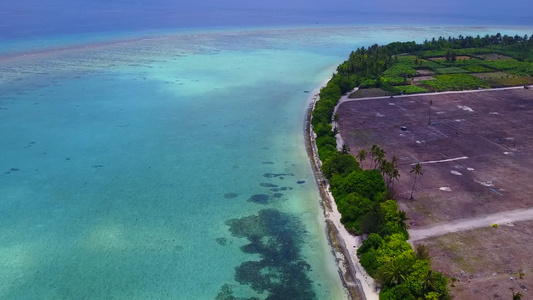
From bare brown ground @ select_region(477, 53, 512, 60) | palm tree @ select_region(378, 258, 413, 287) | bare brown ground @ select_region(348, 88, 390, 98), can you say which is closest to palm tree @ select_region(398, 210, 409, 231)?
palm tree @ select_region(378, 258, 413, 287)

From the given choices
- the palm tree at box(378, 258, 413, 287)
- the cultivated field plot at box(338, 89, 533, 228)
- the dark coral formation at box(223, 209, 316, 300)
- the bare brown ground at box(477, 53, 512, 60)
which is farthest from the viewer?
the bare brown ground at box(477, 53, 512, 60)

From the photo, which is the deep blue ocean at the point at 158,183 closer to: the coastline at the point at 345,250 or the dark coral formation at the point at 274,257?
the dark coral formation at the point at 274,257

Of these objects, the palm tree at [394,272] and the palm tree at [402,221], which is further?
the palm tree at [402,221]

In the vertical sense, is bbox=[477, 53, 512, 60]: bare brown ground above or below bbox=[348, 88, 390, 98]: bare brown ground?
above

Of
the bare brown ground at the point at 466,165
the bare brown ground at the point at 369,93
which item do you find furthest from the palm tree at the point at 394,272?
the bare brown ground at the point at 369,93

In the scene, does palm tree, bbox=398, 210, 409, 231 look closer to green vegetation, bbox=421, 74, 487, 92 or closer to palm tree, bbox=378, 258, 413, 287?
palm tree, bbox=378, 258, 413, 287

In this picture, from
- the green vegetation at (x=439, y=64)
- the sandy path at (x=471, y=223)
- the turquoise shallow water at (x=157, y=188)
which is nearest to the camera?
the turquoise shallow water at (x=157, y=188)
